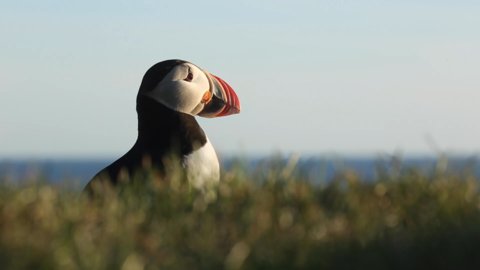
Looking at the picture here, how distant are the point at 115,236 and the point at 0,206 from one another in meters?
0.91

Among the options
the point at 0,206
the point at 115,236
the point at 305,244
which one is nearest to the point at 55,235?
the point at 115,236

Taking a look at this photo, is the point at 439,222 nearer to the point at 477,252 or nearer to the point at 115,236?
the point at 477,252

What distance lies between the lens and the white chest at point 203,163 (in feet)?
26.1

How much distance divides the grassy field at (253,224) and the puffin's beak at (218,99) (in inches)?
98.1

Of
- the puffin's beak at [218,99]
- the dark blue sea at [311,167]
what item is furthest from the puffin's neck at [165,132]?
the dark blue sea at [311,167]

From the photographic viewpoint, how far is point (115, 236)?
5633 millimetres

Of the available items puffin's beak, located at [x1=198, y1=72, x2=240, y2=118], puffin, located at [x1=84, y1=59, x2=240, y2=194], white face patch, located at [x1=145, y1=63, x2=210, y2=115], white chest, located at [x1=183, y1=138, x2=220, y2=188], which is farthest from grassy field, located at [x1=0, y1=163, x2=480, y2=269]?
puffin's beak, located at [x1=198, y1=72, x2=240, y2=118]

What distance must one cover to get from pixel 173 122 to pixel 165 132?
167 millimetres

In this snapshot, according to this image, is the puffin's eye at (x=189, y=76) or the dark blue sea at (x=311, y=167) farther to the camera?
the puffin's eye at (x=189, y=76)

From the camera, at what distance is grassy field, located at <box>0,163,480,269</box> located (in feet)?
18.0

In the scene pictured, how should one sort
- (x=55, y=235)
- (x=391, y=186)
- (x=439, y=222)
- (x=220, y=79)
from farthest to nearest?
(x=220, y=79), (x=391, y=186), (x=439, y=222), (x=55, y=235)

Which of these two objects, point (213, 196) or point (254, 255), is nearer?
point (254, 255)

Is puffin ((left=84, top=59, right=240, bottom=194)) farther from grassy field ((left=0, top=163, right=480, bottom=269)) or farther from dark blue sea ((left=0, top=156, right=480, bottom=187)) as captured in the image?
grassy field ((left=0, top=163, right=480, bottom=269))

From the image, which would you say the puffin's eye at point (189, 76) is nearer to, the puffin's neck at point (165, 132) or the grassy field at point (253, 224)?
the puffin's neck at point (165, 132)
